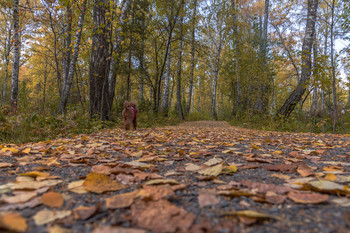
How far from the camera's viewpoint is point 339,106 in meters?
6.41

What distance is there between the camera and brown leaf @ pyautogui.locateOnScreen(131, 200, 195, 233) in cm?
67

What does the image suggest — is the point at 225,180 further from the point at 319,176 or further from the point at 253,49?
the point at 253,49

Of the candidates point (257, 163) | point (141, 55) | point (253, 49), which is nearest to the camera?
point (257, 163)

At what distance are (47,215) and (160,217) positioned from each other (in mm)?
435

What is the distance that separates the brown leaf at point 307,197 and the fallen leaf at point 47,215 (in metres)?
0.97

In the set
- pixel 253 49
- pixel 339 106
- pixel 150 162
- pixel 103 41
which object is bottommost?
pixel 150 162

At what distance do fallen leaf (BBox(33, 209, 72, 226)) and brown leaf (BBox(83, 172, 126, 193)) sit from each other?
0.23m

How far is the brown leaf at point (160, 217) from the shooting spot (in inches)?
26.3

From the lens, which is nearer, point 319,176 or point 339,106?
point 319,176

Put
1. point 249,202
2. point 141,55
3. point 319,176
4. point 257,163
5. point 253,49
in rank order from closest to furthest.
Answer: point 249,202 → point 319,176 → point 257,163 → point 141,55 → point 253,49

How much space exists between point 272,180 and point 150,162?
99cm

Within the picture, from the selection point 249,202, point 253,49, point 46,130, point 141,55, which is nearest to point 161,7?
point 141,55

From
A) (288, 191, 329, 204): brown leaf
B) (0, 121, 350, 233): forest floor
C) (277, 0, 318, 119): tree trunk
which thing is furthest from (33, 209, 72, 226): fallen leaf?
(277, 0, 318, 119): tree trunk

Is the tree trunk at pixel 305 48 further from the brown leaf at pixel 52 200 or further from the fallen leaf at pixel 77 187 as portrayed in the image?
the brown leaf at pixel 52 200
